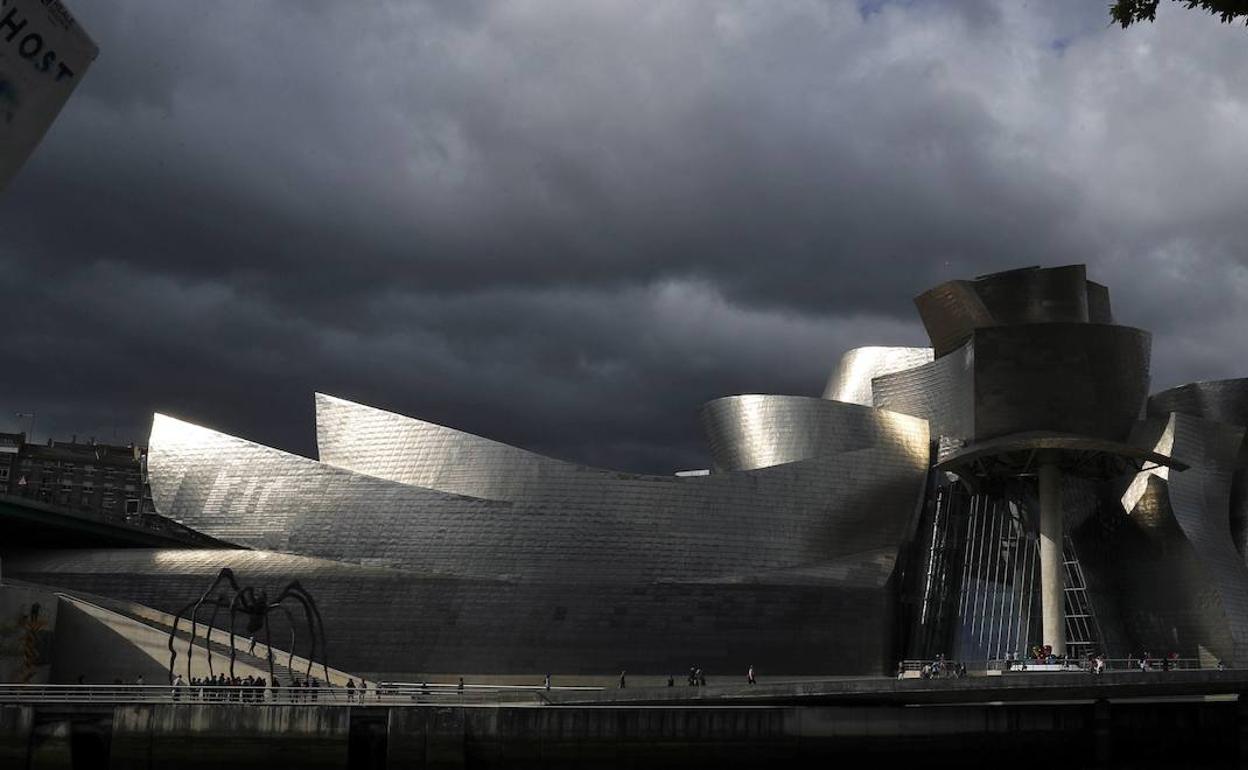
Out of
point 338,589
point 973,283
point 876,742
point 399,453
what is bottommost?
point 876,742

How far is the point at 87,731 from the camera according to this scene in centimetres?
2052

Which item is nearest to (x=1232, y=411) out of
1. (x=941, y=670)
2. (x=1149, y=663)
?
(x=1149, y=663)

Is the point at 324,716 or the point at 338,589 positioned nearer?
the point at 324,716

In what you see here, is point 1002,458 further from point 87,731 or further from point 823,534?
point 87,731

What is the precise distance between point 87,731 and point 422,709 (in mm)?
5962

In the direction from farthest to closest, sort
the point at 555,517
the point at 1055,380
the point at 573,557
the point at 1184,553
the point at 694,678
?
the point at 1184,553
the point at 555,517
the point at 1055,380
the point at 573,557
the point at 694,678

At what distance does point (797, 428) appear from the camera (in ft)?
121

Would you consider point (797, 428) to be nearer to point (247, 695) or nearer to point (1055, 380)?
point (1055, 380)

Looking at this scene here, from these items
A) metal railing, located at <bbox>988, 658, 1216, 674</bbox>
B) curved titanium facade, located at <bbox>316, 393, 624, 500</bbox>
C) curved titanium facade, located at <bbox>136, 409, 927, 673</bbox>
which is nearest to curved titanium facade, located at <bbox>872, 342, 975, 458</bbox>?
curved titanium facade, located at <bbox>136, 409, 927, 673</bbox>

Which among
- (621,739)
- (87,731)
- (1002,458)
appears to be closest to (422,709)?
(621,739)

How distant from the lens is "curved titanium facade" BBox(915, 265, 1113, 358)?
112ft

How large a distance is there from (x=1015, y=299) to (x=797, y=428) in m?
7.76

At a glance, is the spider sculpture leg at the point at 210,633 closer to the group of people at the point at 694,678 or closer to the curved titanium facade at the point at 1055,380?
the group of people at the point at 694,678

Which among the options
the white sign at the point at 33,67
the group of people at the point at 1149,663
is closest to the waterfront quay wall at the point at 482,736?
the group of people at the point at 1149,663
